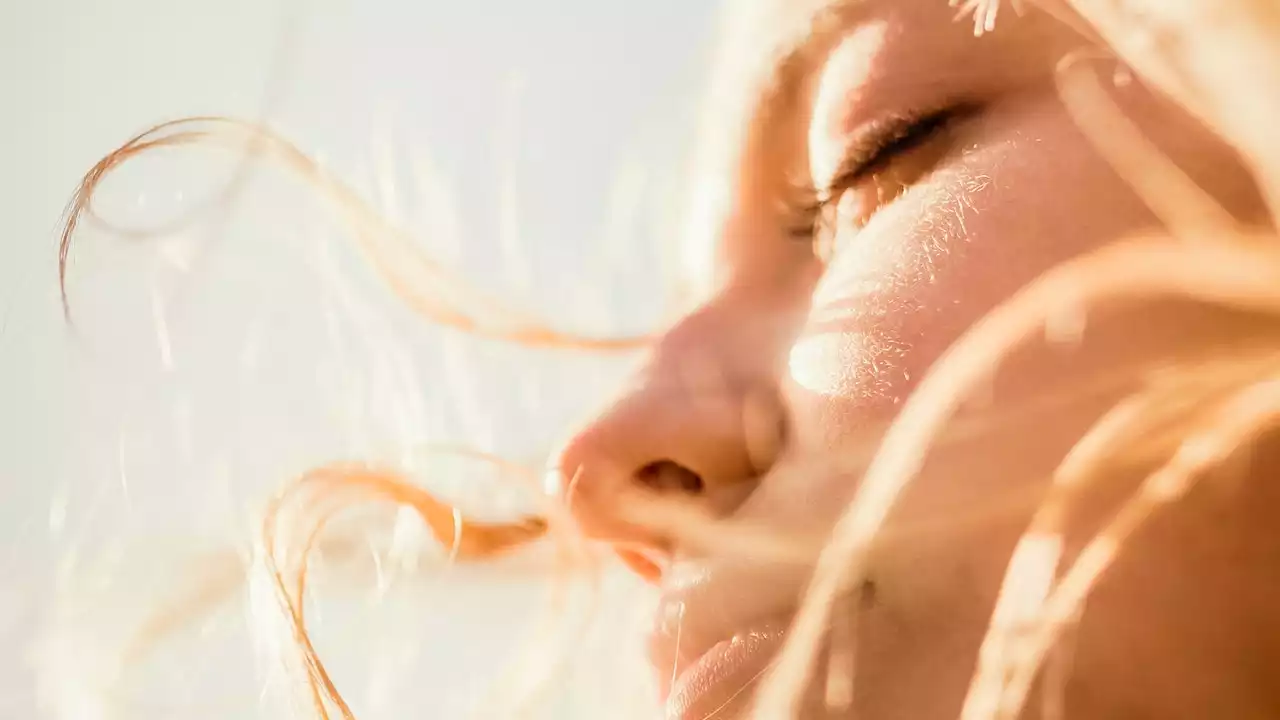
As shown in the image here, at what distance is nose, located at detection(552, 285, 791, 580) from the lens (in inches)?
19.5

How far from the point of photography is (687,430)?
0.51 metres

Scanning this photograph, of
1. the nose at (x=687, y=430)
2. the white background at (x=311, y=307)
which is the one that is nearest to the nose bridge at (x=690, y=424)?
the nose at (x=687, y=430)

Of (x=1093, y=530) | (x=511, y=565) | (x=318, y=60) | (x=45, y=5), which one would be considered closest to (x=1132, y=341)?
(x=1093, y=530)

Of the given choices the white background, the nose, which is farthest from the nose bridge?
the white background

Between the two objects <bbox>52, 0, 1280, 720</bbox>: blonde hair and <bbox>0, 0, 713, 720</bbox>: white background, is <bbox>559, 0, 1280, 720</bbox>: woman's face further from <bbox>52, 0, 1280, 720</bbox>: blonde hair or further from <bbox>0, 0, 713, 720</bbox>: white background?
<bbox>0, 0, 713, 720</bbox>: white background

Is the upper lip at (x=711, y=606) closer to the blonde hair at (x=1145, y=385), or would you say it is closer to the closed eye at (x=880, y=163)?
the blonde hair at (x=1145, y=385)

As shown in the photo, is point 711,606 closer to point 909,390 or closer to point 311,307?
point 909,390

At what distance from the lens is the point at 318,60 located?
3.18 ft

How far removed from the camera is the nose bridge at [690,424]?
19.5 inches

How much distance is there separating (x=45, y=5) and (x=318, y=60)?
14.6 inches

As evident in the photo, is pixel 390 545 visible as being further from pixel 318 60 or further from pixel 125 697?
pixel 318 60

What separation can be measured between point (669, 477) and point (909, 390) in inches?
5.5

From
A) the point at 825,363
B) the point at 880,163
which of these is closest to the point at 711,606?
the point at 825,363

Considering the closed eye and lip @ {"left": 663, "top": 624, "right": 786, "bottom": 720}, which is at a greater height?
the closed eye
